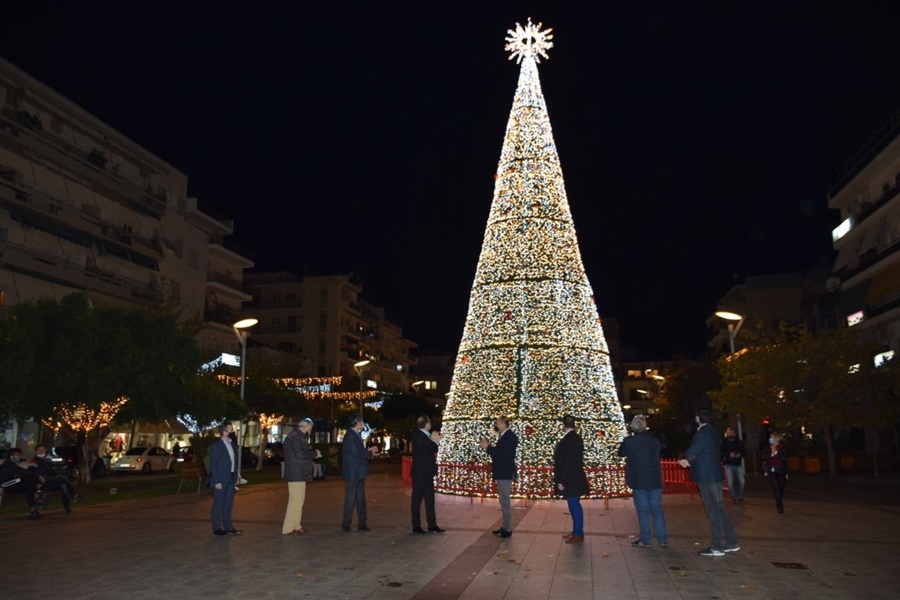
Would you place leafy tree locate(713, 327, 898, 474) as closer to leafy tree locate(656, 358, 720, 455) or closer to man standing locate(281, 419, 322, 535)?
man standing locate(281, 419, 322, 535)

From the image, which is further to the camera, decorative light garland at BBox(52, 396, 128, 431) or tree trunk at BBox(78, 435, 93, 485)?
tree trunk at BBox(78, 435, 93, 485)

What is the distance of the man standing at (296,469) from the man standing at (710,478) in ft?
18.4

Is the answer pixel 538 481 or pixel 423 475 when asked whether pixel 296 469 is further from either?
pixel 538 481

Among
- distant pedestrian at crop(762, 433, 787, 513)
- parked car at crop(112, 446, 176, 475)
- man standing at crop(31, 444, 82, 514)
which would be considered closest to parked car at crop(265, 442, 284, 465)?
parked car at crop(112, 446, 176, 475)

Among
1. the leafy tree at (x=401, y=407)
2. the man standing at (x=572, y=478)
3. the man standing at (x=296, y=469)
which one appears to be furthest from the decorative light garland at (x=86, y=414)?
the leafy tree at (x=401, y=407)

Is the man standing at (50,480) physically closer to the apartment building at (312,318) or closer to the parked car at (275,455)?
the parked car at (275,455)

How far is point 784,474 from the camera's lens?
47.5 feet

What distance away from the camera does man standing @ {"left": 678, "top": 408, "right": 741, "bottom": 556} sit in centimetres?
936

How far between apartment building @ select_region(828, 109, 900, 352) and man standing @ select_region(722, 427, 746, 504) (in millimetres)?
22240

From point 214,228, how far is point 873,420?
4385 cm

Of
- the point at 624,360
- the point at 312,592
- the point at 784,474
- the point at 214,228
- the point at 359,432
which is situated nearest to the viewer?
the point at 312,592

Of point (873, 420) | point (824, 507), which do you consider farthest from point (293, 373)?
point (824, 507)

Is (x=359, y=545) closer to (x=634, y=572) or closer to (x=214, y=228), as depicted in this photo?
(x=634, y=572)

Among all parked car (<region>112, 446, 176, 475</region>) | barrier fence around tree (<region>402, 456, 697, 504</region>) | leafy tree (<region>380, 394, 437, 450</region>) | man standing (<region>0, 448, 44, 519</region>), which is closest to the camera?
man standing (<region>0, 448, 44, 519</region>)
